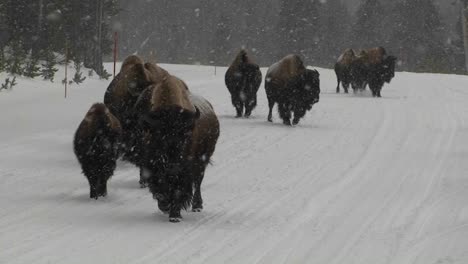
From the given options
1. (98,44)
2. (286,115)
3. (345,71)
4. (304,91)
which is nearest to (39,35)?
(98,44)

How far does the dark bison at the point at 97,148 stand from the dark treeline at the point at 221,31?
16.2 m

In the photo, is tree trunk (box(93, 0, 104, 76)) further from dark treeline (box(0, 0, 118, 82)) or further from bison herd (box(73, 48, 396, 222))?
bison herd (box(73, 48, 396, 222))

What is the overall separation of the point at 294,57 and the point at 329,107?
15.3 ft

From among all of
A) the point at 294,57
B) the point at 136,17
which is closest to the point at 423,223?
the point at 294,57

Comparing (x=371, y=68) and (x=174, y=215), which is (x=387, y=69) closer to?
(x=371, y=68)

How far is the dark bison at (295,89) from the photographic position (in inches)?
715

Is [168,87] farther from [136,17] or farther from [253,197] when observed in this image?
[136,17]

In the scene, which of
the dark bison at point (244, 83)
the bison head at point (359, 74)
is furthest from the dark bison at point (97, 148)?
the bison head at point (359, 74)

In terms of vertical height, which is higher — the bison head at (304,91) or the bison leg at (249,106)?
the bison head at (304,91)

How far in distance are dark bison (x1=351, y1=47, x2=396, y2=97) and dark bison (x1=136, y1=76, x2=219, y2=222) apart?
803 inches

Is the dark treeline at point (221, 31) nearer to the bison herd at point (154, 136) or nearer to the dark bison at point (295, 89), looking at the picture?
the dark bison at point (295, 89)

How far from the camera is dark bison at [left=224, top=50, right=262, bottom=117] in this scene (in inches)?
763

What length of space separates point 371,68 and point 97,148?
2015 centimetres

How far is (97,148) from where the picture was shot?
956 centimetres
